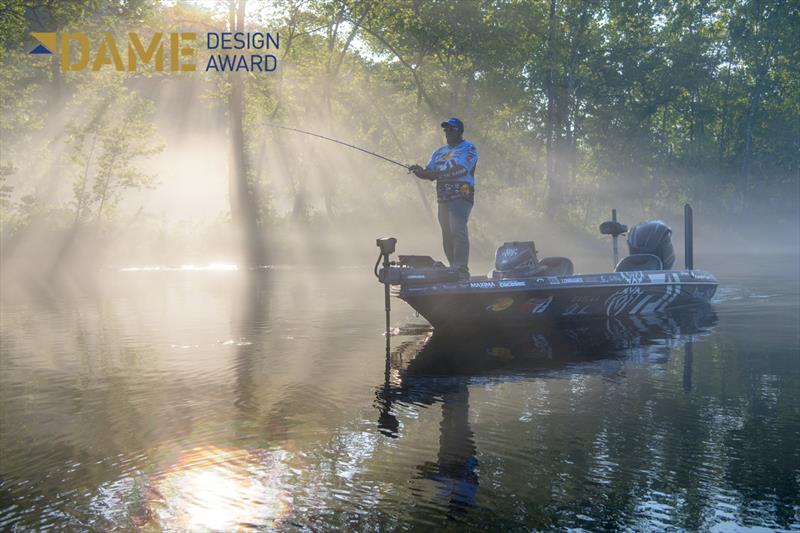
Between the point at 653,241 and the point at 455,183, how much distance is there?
431 centimetres

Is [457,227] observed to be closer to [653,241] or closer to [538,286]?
[538,286]

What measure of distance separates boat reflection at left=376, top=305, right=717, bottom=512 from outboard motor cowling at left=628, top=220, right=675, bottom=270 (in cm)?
101

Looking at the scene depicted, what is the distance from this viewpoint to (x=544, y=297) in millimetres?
13070

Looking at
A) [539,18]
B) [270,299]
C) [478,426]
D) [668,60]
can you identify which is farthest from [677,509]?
[668,60]

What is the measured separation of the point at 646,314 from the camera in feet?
49.4

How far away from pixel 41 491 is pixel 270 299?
13048mm

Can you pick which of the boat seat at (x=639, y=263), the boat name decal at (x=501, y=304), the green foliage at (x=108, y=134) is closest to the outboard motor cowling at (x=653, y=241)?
the boat seat at (x=639, y=263)

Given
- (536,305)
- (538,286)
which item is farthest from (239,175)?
(538,286)

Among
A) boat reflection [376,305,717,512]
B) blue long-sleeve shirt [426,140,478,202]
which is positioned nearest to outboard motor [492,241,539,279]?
boat reflection [376,305,717,512]

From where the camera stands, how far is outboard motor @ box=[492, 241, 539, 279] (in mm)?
13312

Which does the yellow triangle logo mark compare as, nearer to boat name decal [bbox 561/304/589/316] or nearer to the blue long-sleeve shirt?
the blue long-sleeve shirt

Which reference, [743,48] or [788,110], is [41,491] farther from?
[788,110]

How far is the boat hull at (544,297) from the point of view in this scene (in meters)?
12.3

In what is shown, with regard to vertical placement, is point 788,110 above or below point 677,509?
above
